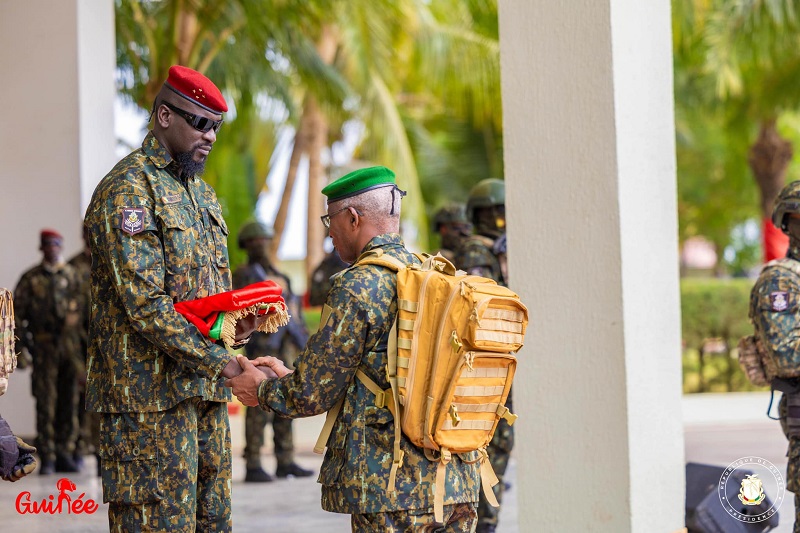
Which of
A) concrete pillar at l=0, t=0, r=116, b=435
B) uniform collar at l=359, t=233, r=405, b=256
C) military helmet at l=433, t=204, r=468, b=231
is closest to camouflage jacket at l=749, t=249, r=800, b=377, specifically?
uniform collar at l=359, t=233, r=405, b=256

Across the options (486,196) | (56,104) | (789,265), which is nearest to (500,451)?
(486,196)

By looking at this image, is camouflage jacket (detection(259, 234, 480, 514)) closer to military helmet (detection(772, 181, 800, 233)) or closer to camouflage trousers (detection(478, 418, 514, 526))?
military helmet (detection(772, 181, 800, 233))

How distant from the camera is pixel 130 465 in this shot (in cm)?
389

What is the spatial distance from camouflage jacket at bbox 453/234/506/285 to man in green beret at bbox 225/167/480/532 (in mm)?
3122

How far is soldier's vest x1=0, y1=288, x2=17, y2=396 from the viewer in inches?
145

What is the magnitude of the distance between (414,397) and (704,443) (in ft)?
28.9

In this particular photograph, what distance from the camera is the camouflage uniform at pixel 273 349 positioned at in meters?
9.34

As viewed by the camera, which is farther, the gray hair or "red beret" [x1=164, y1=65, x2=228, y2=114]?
"red beret" [x1=164, y1=65, x2=228, y2=114]

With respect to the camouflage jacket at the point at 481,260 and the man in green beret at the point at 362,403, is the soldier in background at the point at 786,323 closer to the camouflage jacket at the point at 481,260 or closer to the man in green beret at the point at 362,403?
the camouflage jacket at the point at 481,260

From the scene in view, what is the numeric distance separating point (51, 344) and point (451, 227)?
12.9 feet

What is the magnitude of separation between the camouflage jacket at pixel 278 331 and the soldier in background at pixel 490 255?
2.63 m

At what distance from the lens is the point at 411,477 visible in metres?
3.47

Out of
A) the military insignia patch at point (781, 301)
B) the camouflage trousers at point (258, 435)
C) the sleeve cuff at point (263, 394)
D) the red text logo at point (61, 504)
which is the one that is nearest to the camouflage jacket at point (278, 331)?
the camouflage trousers at point (258, 435)

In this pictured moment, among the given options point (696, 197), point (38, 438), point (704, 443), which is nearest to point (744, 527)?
point (704, 443)
